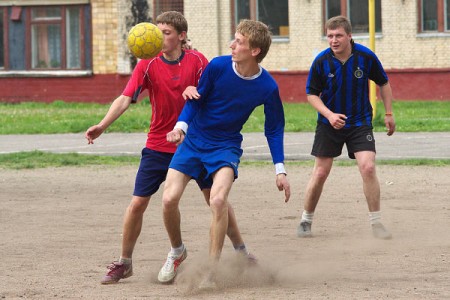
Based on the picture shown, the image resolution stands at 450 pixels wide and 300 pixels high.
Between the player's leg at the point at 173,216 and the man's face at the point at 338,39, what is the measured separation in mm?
2781

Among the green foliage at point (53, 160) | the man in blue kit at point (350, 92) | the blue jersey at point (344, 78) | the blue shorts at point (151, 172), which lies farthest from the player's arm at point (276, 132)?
the green foliage at point (53, 160)

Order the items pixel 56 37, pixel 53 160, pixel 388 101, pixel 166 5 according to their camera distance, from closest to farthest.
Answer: pixel 388 101 → pixel 53 160 → pixel 166 5 → pixel 56 37

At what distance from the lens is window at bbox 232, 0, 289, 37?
3662 centimetres

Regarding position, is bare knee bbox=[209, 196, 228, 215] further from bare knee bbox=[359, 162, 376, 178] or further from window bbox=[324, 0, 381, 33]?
window bbox=[324, 0, 381, 33]

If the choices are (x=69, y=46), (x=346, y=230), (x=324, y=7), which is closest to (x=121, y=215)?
(x=346, y=230)

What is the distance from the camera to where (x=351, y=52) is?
35.4 ft

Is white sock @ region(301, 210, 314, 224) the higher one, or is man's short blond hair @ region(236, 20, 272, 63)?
man's short blond hair @ region(236, 20, 272, 63)

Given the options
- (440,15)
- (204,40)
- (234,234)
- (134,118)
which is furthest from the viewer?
(204,40)

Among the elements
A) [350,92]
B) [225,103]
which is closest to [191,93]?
[225,103]

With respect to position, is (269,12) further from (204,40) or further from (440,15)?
(440,15)

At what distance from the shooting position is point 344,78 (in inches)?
422

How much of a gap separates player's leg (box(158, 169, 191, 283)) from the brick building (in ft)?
87.0

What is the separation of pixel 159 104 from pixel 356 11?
2752 cm

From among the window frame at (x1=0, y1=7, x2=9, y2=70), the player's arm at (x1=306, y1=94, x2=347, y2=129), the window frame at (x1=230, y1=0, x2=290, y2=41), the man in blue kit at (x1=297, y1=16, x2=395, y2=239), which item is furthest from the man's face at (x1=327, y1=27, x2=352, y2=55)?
the window frame at (x1=0, y1=7, x2=9, y2=70)
